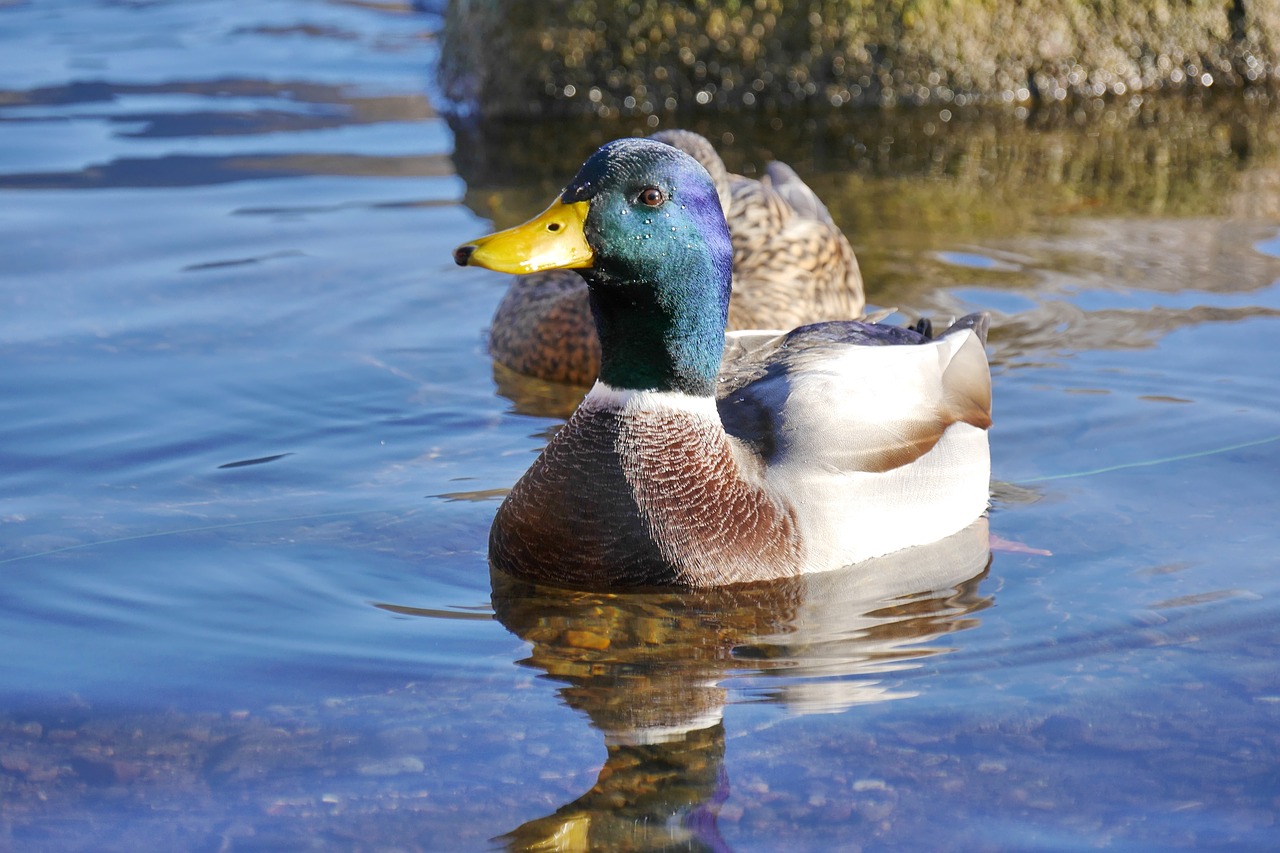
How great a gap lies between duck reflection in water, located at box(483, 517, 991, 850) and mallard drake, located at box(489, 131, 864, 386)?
2.14 m

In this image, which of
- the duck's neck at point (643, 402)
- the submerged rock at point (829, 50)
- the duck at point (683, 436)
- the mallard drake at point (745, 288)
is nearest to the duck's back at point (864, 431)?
the duck at point (683, 436)

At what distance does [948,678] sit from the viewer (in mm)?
4645

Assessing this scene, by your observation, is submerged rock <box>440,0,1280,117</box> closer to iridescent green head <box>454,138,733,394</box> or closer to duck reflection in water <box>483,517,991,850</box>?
duck reflection in water <box>483,517,991,850</box>

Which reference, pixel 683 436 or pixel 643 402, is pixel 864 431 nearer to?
pixel 683 436

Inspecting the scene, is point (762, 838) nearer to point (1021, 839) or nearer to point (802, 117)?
point (1021, 839)

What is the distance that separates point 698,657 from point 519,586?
2.21ft

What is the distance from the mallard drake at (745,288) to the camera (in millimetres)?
7434

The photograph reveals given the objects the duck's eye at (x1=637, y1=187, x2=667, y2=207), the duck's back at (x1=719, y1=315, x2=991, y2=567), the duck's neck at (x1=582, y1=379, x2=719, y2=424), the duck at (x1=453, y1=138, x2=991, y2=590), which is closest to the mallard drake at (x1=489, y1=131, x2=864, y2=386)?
the duck's back at (x1=719, y1=315, x2=991, y2=567)

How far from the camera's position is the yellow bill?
467 centimetres

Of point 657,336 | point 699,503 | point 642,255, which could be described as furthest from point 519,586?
point 642,255

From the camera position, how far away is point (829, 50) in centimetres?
1133

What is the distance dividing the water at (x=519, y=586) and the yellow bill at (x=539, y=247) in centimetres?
101

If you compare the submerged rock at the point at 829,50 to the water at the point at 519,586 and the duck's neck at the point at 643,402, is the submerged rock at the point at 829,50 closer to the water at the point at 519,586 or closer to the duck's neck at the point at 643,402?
the water at the point at 519,586

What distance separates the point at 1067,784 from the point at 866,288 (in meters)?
4.59
